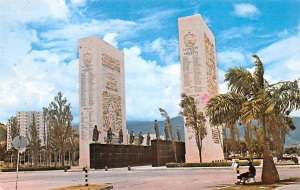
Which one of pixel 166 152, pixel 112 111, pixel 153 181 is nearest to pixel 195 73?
pixel 166 152

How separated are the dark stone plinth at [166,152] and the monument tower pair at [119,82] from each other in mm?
2218

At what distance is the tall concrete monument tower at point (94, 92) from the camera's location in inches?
2211

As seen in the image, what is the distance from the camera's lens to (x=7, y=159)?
251ft

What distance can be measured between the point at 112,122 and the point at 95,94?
679 cm

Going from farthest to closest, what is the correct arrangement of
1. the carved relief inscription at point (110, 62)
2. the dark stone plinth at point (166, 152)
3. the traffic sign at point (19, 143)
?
A: the carved relief inscription at point (110, 62), the dark stone plinth at point (166, 152), the traffic sign at point (19, 143)

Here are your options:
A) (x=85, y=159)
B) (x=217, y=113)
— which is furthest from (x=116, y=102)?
(x=217, y=113)

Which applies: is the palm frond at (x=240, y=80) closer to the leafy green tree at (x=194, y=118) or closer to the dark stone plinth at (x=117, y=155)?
the leafy green tree at (x=194, y=118)

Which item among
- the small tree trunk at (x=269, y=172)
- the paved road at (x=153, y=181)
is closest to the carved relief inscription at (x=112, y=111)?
the paved road at (x=153, y=181)

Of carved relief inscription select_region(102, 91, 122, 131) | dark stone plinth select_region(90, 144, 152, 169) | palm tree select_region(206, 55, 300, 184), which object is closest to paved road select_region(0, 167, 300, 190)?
palm tree select_region(206, 55, 300, 184)

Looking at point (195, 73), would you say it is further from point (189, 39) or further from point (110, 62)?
point (110, 62)

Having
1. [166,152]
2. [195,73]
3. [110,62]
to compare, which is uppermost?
[110,62]

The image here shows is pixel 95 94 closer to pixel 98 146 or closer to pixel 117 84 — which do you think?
pixel 117 84

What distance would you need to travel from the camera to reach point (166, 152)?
48812 millimetres

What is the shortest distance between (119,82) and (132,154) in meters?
17.4
